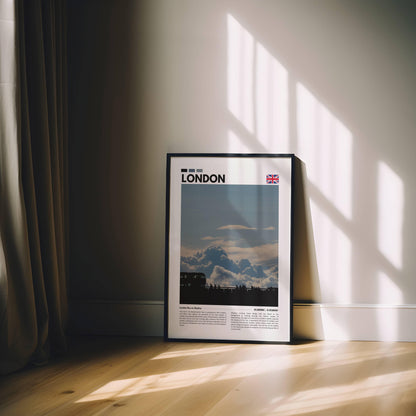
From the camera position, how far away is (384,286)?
7.82 feet

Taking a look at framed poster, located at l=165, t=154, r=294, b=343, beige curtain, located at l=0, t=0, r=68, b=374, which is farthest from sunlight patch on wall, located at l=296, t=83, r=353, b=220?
beige curtain, located at l=0, t=0, r=68, b=374

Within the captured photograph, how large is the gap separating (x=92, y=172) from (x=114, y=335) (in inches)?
34.8

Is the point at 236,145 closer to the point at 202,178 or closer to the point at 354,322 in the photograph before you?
the point at 202,178

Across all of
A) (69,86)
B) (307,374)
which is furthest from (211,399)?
(69,86)

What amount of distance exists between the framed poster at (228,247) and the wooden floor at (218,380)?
137 mm

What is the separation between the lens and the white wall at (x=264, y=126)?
238 cm

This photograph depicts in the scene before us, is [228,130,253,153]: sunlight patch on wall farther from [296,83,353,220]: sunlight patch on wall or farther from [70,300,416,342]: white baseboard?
[70,300,416,342]: white baseboard

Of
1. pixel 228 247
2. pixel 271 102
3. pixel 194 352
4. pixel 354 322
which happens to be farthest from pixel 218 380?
pixel 271 102

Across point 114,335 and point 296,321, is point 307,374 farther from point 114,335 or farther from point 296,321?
point 114,335

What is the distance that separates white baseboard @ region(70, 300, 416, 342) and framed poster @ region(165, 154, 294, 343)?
4.4 inches

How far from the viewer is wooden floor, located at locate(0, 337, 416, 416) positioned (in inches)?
61.2

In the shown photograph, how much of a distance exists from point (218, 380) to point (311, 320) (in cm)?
78

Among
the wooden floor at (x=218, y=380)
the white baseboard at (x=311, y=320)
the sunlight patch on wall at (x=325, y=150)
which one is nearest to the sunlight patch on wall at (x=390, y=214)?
the sunlight patch on wall at (x=325, y=150)

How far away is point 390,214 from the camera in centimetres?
239
